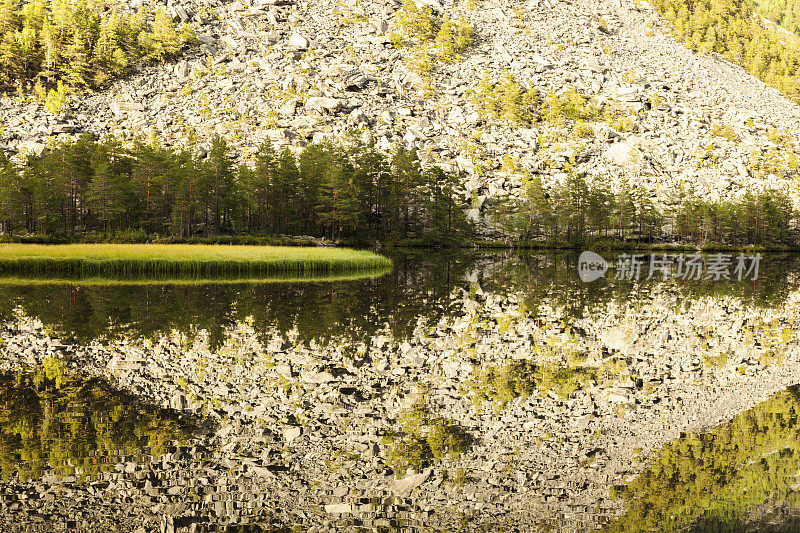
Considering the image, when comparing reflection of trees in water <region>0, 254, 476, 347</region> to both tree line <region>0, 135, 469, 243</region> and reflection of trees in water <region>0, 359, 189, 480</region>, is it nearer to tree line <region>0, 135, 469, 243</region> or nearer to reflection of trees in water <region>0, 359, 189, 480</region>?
reflection of trees in water <region>0, 359, 189, 480</region>

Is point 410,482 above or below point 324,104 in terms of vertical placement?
below

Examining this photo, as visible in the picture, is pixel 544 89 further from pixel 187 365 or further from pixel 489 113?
pixel 187 365

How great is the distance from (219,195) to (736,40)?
627 ft

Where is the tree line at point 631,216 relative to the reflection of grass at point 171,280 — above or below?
above

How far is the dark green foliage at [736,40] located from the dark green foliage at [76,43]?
156 metres

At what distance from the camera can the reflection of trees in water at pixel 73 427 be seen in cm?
920

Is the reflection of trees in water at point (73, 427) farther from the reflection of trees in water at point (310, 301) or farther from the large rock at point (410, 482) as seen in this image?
the reflection of trees in water at point (310, 301)

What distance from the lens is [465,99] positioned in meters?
141

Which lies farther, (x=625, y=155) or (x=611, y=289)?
(x=625, y=155)

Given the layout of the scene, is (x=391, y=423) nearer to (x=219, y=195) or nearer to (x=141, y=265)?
(x=141, y=265)

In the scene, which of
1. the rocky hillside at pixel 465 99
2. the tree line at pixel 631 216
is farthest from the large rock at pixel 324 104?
the tree line at pixel 631 216

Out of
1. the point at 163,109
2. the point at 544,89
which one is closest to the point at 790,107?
the point at 544,89

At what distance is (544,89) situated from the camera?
147000mm

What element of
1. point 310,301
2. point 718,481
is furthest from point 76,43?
point 718,481
